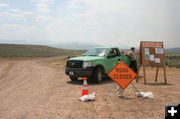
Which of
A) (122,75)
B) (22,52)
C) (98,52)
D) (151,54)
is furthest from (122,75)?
(22,52)

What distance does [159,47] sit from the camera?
11.6m

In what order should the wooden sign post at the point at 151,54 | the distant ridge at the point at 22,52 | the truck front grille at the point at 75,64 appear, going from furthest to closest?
the distant ridge at the point at 22,52
the wooden sign post at the point at 151,54
the truck front grille at the point at 75,64

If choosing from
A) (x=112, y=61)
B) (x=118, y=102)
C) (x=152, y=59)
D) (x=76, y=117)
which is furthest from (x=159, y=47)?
(x=76, y=117)

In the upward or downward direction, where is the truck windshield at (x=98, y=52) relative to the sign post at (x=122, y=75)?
upward

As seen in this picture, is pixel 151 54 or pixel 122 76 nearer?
pixel 122 76

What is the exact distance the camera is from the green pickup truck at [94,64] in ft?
35.9

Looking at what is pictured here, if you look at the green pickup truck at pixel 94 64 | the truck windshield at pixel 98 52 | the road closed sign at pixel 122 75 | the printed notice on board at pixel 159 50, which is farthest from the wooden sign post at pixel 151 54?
the road closed sign at pixel 122 75

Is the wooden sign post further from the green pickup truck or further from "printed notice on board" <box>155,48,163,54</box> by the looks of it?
the green pickup truck

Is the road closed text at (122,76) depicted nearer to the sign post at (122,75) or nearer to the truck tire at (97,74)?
the sign post at (122,75)

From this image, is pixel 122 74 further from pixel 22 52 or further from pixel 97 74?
pixel 22 52

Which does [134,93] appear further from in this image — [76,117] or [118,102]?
[76,117]

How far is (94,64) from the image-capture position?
11.0 meters

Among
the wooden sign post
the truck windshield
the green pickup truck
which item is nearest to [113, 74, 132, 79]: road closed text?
the green pickup truck

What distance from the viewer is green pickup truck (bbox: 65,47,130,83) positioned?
35.9 feet
